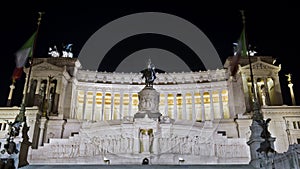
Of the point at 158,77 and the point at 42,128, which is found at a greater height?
the point at 158,77

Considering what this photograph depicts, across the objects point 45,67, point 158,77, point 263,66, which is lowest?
point 263,66

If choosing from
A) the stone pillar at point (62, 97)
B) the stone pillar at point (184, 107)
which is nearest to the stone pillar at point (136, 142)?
the stone pillar at point (62, 97)

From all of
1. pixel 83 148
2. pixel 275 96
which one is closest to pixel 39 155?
pixel 83 148

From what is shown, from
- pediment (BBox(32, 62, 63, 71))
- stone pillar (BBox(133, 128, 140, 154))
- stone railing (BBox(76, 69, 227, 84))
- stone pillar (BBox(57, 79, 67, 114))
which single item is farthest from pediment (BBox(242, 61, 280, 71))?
pediment (BBox(32, 62, 63, 71))

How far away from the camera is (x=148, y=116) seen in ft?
115

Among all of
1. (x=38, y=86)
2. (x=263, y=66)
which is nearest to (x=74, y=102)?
(x=38, y=86)

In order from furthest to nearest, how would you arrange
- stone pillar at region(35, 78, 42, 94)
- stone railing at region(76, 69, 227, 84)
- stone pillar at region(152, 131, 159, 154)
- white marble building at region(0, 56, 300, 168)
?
1. stone railing at region(76, 69, 227, 84)
2. stone pillar at region(35, 78, 42, 94)
3. white marble building at region(0, 56, 300, 168)
4. stone pillar at region(152, 131, 159, 154)

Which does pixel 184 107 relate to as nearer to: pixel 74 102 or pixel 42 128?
pixel 74 102

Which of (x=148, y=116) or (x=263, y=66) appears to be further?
(x=263, y=66)

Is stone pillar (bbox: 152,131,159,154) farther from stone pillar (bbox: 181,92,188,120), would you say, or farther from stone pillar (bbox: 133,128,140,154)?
stone pillar (bbox: 181,92,188,120)

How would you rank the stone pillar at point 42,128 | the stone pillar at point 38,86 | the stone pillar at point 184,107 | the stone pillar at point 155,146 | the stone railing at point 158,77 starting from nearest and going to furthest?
the stone pillar at point 155,146
the stone pillar at point 42,128
the stone pillar at point 38,86
the stone pillar at point 184,107
the stone railing at point 158,77

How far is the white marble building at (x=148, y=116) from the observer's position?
33.0 m

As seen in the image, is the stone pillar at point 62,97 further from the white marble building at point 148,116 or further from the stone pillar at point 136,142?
the stone pillar at point 136,142

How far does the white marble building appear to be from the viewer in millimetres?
33000
